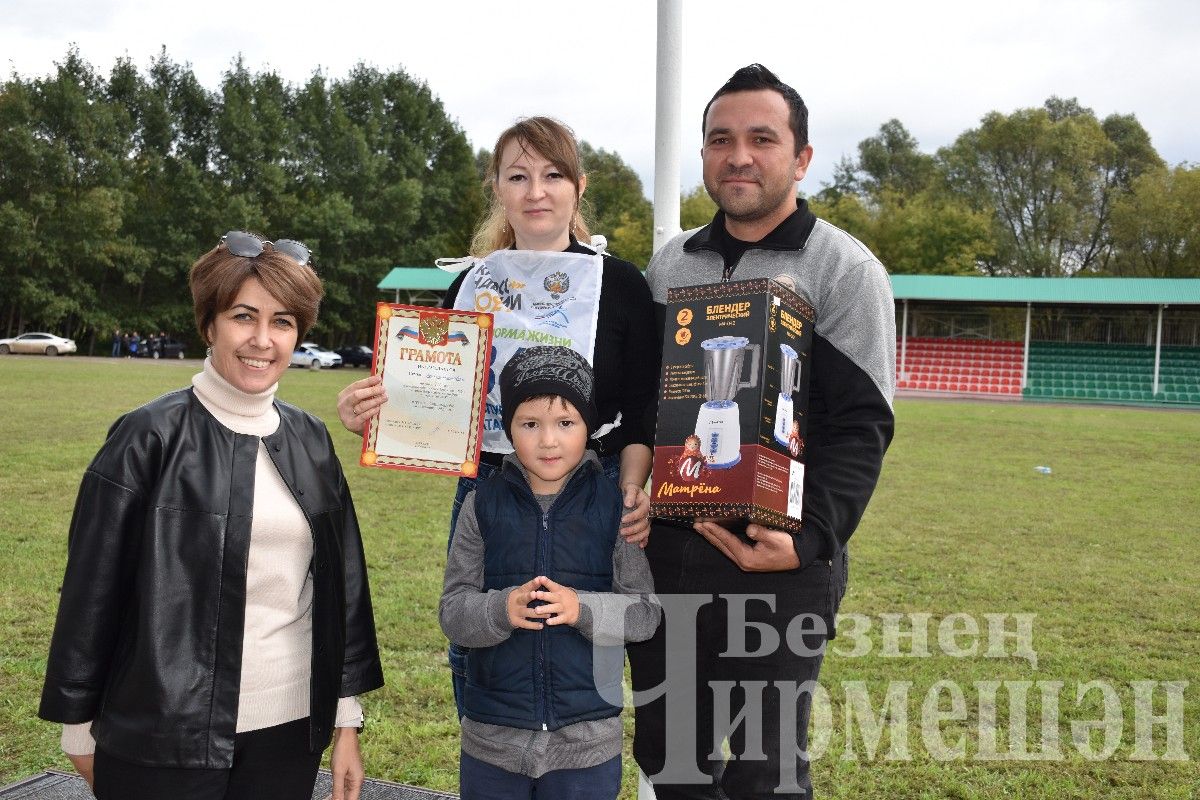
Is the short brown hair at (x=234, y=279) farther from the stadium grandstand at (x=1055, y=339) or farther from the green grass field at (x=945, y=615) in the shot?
the stadium grandstand at (x=1055, y=339)

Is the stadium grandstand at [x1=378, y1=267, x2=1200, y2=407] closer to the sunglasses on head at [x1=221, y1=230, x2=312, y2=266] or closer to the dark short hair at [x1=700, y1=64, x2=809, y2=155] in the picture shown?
the dark short hair at [x1=700, y1=64, x2=809, y2=155]

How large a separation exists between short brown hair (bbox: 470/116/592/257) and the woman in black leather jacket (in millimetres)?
691

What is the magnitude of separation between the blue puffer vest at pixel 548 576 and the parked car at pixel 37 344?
48668 mm

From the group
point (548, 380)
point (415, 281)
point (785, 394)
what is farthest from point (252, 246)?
point (415, 281)

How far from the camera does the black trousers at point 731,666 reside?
276cm

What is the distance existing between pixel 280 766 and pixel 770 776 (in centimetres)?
129

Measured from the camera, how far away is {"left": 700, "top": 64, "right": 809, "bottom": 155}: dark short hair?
276cm

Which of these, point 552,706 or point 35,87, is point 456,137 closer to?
point 35,87

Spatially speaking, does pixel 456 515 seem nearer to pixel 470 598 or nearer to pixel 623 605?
pixel 470 598

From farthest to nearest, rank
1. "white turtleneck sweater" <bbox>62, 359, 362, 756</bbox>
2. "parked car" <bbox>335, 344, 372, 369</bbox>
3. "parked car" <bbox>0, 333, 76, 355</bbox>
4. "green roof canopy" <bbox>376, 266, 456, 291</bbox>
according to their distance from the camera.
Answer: "parked car" <bbox>335, 344, 372, 369</bbox> → "green roof canopy" <bbox>376, 266, 456, 291</bbox> → "parked car" <bbox>0, 333, 76, 355</bbox> → "white turtleneck sweater" <bbox>62, 359, 362, 756</bbox>

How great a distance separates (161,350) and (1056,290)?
41275 millimetres

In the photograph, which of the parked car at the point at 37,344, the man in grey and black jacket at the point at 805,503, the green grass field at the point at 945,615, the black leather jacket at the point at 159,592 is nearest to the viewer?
the black leather jacket at the point at 159,592

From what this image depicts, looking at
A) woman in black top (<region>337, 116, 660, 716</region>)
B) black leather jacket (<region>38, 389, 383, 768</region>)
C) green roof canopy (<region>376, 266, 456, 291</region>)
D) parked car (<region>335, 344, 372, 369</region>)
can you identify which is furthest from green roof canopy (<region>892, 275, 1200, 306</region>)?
black leather jacket (<region>38, 389, 383, 768</region>)

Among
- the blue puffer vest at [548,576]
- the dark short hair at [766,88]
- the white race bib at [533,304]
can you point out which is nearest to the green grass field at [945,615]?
the blue puffer vest at [548,576]
